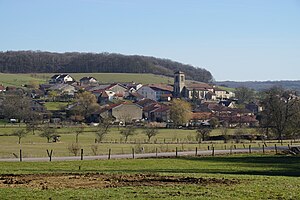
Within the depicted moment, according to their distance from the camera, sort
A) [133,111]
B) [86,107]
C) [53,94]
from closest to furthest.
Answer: [86,107]
[133,111]
[53,94]

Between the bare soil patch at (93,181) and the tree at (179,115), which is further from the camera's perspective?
the tree at (179,115)

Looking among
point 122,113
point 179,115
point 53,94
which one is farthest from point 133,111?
point 53,94

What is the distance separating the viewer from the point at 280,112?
271ft

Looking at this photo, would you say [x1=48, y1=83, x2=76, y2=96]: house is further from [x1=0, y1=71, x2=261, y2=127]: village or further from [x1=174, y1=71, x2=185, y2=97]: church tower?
[x1=174, y1=71, x2=185, y2=97]: church tower

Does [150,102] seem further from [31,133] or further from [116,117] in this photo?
[31,133]

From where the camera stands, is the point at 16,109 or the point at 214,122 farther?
the point at 16,109

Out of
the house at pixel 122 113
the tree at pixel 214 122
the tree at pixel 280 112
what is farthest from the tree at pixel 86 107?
the tree at pixel 280 112

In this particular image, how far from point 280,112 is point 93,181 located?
204 ft

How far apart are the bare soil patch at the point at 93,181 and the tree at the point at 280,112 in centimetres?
5901

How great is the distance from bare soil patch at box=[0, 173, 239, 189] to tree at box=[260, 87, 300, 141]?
194ft

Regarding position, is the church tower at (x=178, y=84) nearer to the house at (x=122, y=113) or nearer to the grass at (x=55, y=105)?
the house at (x=122, y=113)

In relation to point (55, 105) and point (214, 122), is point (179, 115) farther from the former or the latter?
point (55, 105)

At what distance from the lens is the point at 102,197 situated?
18.7 metres

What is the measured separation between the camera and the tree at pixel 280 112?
82.1 meters
